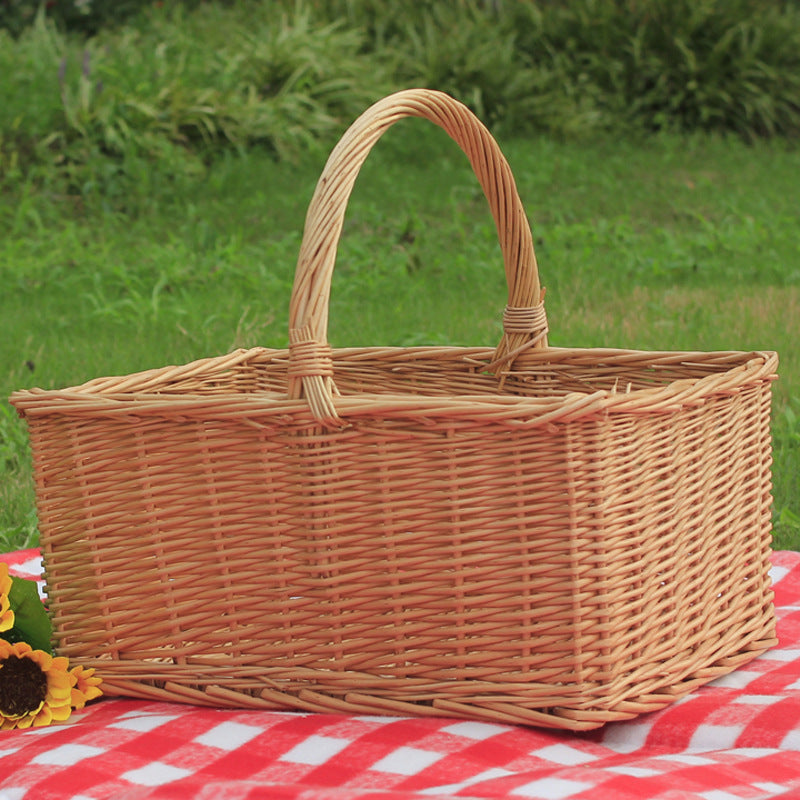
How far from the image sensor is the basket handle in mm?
1352

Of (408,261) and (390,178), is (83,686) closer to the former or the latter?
(408,261)

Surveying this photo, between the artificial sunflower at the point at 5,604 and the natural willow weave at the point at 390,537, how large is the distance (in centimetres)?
9

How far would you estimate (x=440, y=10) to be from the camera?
7.59 meters

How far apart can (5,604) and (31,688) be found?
0.40 feet

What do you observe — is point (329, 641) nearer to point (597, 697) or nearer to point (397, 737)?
point (397, 737)

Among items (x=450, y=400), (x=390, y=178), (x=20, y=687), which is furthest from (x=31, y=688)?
(x=390, y=178)

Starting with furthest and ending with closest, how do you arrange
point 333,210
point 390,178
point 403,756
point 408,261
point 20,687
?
point 390,178
point 408,261
point 20,687
point 333,210
point 403,756

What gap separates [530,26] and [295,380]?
6.82 m

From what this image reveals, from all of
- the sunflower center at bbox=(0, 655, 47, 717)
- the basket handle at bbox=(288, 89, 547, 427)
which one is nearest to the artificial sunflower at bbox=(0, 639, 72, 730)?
the sunflower center at bbox=(0, 655, 47, 717)

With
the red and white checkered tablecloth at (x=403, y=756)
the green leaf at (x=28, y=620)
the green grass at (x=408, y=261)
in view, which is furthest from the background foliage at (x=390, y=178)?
the red and white checkered tablecloth at (x=403, y=756)

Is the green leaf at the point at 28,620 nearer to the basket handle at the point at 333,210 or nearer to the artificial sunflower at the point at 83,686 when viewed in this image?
the artificial sunflower at the point at 83,686

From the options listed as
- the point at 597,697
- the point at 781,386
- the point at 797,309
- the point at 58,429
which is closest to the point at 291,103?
the point at 797,309

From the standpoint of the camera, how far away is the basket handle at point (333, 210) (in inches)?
53.2

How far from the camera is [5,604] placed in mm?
1481
